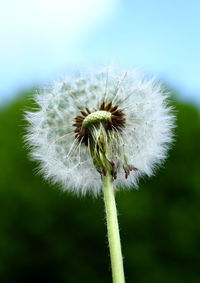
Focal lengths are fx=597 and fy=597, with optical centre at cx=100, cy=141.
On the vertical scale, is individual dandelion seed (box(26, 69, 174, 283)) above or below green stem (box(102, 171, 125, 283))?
above

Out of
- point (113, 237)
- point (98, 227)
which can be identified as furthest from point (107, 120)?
point (98, 227)

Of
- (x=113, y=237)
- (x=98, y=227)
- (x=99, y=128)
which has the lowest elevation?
(x=98, y=227)

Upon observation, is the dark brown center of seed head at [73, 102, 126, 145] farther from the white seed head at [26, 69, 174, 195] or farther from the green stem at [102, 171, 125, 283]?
the green stem at [102, 171, 125, 283]

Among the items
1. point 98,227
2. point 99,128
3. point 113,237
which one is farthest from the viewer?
point 98,227

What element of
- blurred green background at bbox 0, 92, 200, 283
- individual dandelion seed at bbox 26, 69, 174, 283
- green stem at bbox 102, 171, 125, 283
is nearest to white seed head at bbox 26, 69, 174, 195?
individual dandelion seed at bbox 26, 69, 174, 283

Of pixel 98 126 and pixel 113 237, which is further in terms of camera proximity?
pixel 98 126

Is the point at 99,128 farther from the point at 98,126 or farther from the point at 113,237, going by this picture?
the point at 113,237
